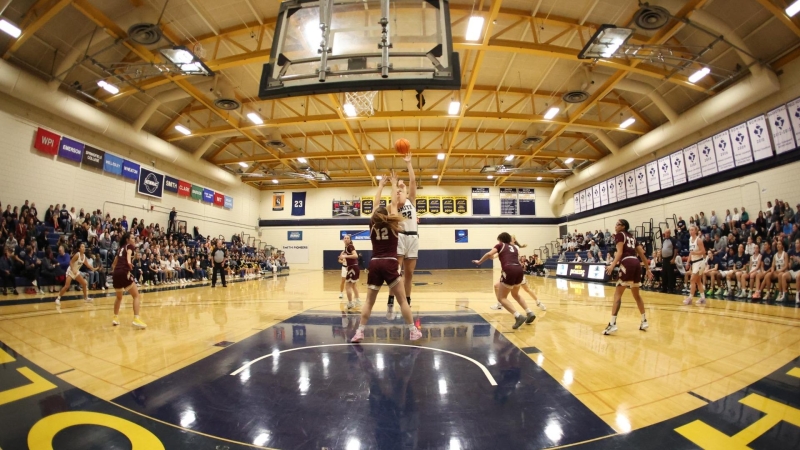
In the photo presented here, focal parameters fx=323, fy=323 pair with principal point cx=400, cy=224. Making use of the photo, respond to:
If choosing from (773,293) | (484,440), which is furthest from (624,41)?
(484,440)

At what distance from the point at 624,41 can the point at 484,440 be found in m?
12.1

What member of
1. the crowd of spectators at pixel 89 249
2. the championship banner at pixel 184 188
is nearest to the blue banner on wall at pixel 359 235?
the crowd of spectators at pixel 89 249

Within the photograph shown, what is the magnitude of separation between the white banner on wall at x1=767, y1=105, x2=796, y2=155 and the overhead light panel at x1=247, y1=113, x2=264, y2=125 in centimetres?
2172

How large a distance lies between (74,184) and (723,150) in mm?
29625

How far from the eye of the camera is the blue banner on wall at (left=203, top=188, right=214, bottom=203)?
23.5 meters

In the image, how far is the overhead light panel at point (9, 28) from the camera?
9406 millimetres

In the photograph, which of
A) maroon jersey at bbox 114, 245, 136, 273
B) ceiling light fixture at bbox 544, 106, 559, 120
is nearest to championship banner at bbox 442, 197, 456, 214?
ceiling light fixture at bbox 544, 106, 559, 120

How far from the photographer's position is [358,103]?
561 inches

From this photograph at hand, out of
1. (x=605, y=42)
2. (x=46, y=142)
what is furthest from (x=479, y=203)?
(x=46, y=142)

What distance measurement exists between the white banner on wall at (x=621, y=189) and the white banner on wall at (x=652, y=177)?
6.31 feet

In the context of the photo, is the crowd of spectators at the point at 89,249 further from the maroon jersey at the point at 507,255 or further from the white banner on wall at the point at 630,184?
the white banner on wall at the point at 630,184

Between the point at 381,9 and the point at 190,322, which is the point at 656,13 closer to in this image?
the point at 381,9

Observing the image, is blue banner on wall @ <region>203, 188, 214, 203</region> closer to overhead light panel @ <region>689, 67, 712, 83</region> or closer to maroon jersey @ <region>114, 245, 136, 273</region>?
maroon jersey @ <region>114, 245, 136, 273</region>

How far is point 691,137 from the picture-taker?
16297mm
